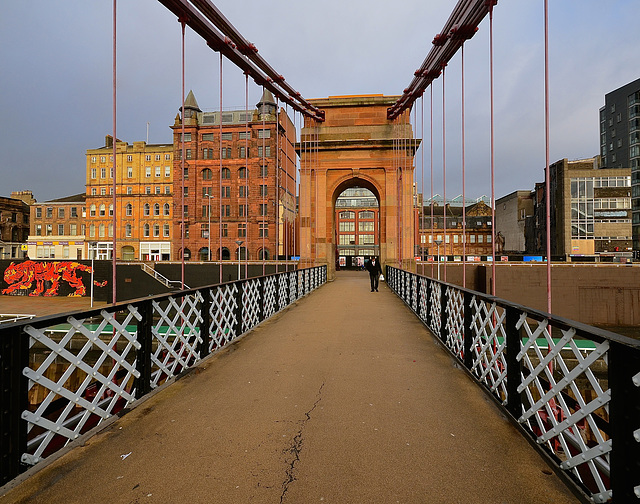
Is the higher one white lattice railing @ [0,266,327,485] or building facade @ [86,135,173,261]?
building facade @ [86,135,173,261]

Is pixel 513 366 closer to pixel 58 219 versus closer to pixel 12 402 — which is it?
pixel 12 402

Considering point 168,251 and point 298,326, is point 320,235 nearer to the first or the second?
point 298,326

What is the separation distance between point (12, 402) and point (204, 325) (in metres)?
3.20

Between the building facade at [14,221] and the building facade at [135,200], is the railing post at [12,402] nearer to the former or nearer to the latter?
the building facade at [135,200]

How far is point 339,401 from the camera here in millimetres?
3943

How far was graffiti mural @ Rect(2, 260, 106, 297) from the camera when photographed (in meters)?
31.0

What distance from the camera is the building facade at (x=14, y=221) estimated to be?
5652 centimetres

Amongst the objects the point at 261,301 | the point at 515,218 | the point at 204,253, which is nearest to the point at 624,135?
the point at 515,218

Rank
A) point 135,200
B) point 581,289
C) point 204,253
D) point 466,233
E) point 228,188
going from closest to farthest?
point 581,289
point 204,253
point 228,188
point 135,200
point 466,233

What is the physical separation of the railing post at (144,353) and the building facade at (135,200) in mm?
52200

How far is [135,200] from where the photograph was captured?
54062 millimetres

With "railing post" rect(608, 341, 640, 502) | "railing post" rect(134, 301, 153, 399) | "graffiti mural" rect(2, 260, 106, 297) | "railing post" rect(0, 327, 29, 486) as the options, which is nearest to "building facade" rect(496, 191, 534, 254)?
"graffiti mural" rect(2, 260, 106, 297)

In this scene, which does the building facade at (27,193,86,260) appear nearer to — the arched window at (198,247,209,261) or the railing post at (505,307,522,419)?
the arched window at (198,247,209,261)

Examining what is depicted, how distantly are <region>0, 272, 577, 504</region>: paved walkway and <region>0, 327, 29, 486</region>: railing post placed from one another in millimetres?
171
